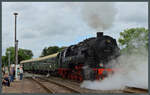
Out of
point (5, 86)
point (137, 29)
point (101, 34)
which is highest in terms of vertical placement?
point (137, 29)

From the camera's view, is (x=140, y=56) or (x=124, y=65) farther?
(x=140, y=56)

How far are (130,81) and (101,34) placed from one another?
11.1 feet

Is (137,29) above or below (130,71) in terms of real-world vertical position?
above

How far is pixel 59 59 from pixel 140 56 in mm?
9451

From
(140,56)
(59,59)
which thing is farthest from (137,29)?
(140,56)

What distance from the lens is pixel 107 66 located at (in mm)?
13523

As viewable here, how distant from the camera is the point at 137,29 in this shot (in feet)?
140

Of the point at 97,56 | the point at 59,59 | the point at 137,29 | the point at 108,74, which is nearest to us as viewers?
the point at 108,74

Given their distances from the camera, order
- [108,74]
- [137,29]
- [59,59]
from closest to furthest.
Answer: [108,74] → [59,59] → [137,29]

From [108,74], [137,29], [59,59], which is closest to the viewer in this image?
[108,74]

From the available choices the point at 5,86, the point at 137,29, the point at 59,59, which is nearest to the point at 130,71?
the point at 5,86

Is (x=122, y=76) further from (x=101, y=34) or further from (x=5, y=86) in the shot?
(x=5, y=86)

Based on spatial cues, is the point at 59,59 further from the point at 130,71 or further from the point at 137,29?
the point at 137,29

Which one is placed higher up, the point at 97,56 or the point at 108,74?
the point at 97,56
